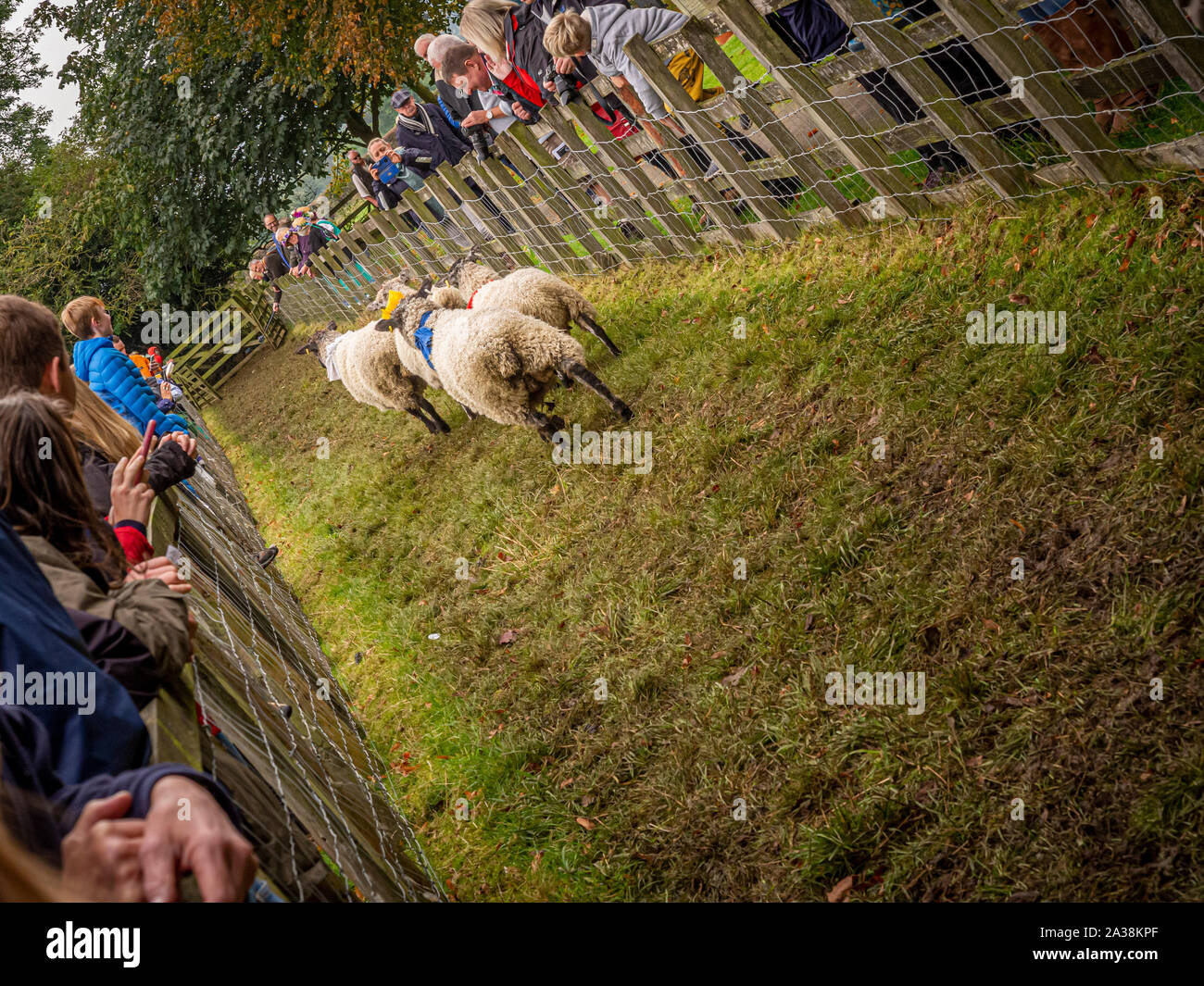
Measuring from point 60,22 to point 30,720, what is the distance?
27.2 metres

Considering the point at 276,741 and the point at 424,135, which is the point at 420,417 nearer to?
the point at 424,135

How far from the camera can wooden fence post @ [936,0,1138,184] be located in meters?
3.86

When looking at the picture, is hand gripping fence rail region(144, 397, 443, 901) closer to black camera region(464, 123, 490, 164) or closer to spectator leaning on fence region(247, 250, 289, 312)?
black camera region(464, 123, 490, 164)

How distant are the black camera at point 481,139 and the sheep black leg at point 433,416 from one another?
2.90 metres

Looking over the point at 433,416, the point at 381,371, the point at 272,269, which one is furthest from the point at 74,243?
the point at 433,416

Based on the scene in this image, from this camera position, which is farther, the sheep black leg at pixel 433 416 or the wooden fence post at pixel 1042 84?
the sheep black leg at pixel 433 416

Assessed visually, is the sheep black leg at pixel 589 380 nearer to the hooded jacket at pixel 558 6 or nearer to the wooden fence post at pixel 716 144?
the wooden fence post at pixel 716 144

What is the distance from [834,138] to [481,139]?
5746 millimetres

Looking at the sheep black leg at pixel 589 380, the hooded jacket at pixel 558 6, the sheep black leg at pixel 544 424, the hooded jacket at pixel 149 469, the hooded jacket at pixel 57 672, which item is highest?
the hooded jacket at pixel 558 6

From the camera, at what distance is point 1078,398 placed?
3406 mm

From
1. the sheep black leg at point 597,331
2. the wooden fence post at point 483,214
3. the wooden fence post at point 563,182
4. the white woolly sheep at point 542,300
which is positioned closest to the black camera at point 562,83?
the wooden fence post at point 563,182

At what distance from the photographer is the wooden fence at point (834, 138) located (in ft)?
12.7
